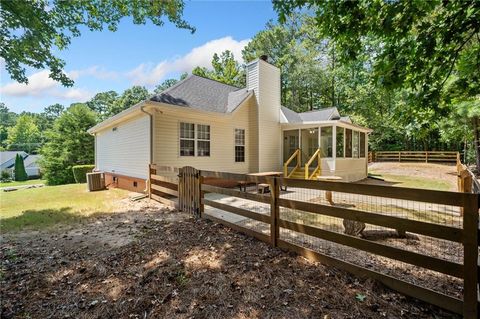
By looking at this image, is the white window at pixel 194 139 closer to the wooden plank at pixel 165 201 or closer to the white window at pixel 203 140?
the white window at pixel 203 140

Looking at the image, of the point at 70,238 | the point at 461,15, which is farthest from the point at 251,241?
the point at 461,15

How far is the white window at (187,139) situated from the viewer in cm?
934

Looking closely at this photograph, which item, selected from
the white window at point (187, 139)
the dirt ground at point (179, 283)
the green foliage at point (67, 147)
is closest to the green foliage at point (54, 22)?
the white window at point (187, 139)

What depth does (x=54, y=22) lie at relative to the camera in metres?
6.79

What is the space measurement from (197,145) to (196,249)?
246 inches

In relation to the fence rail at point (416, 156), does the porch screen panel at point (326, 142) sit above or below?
above

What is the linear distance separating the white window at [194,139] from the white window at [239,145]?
1.80 metres

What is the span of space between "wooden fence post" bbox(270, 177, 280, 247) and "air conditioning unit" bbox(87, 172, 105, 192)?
10.2m

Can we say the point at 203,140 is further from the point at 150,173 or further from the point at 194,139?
the point at 150,173

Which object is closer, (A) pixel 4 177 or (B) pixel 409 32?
(B) pixel 409 32

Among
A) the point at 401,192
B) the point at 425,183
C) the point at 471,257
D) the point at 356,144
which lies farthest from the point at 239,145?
the point at 425,183

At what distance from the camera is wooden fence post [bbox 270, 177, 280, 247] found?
3887 mm

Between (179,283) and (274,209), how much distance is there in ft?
5.81

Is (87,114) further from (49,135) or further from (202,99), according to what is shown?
(202,99)
